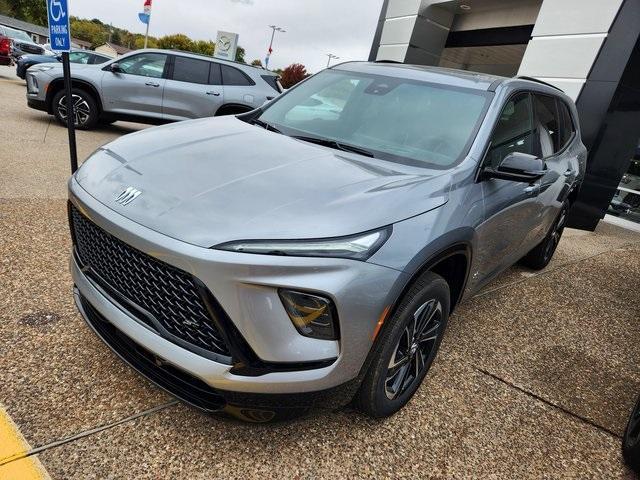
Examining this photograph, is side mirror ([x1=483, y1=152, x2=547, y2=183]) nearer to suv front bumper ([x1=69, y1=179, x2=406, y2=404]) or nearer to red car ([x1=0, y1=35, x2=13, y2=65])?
suv front bumper ([x1=69, y1=179, x2=406, y2=404])

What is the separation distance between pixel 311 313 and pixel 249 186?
593mm

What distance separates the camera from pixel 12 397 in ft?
6.40

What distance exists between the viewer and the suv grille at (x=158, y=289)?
1.56 meters

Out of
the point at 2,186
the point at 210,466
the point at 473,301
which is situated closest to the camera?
the point at 210,466

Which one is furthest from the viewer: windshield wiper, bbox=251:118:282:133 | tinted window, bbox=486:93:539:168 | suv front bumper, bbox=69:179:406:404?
windshield wiper, bbox=251:118:282:133

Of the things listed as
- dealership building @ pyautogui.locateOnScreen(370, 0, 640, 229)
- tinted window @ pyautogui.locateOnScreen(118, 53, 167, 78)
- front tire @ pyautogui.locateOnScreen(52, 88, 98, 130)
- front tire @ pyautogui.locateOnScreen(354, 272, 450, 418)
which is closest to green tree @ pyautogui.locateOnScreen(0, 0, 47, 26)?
front tire @ pyautogui.locateOnScreen(52, 88, 98, 130)

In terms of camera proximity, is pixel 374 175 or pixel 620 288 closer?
pixel 374 175

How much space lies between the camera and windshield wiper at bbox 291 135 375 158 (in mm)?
2441

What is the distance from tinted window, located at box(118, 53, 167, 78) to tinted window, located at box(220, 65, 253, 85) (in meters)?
1.10

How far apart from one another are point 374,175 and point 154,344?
1.16 metres

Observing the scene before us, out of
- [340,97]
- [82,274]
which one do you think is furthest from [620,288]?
[82,274]

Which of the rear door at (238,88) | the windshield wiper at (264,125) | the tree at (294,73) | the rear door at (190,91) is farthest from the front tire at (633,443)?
the tree at (294,73)

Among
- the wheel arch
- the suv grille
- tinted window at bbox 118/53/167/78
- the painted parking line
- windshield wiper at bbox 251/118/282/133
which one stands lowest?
the wheel arch

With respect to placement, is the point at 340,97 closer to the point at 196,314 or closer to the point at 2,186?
the point at 196,314
